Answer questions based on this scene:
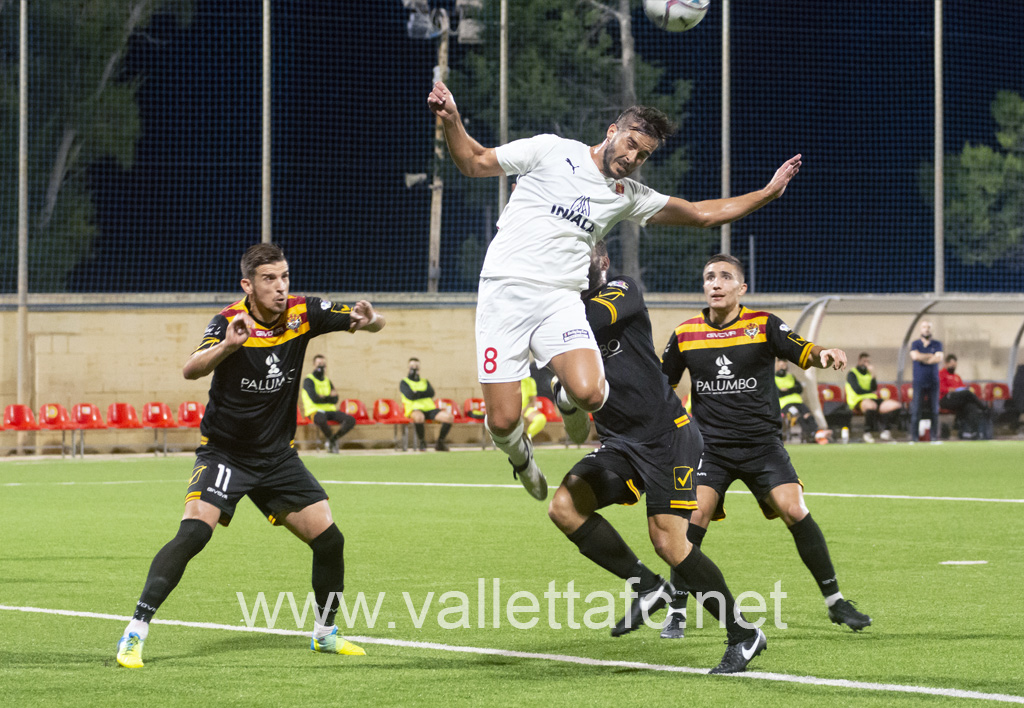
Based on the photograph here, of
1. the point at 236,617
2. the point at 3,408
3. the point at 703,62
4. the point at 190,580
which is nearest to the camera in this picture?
the point at 236,617

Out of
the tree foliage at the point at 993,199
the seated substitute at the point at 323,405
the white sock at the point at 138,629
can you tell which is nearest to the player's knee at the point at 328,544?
the white sock at the point at 138,629

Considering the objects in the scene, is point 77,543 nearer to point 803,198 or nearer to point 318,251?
point 318,251

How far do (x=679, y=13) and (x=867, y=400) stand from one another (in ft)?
61.3

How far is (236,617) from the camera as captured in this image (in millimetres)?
7766

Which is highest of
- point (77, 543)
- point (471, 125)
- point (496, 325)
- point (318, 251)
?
point (471, 125)

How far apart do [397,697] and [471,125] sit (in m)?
23.6

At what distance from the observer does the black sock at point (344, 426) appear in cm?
2342

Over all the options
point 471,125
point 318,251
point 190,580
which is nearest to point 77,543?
point 190,580

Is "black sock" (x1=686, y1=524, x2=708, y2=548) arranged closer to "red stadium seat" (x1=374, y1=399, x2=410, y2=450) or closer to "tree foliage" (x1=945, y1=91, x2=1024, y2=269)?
"red stadium seat" (x1=374, y1=399, x2=410, y2=450)

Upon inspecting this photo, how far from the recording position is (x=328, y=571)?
6.85 meters

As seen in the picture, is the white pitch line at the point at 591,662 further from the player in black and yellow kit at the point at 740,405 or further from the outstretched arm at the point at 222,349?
the outstretched arm at the point at 222,349

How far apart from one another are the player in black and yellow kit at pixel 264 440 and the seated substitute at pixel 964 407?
69.3 feet

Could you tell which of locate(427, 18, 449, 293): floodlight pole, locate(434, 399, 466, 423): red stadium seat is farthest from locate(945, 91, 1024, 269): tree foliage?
locate(434, 399, 466, 423): red stadium seat

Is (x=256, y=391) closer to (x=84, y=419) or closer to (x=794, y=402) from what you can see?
(x=84, y=419)
